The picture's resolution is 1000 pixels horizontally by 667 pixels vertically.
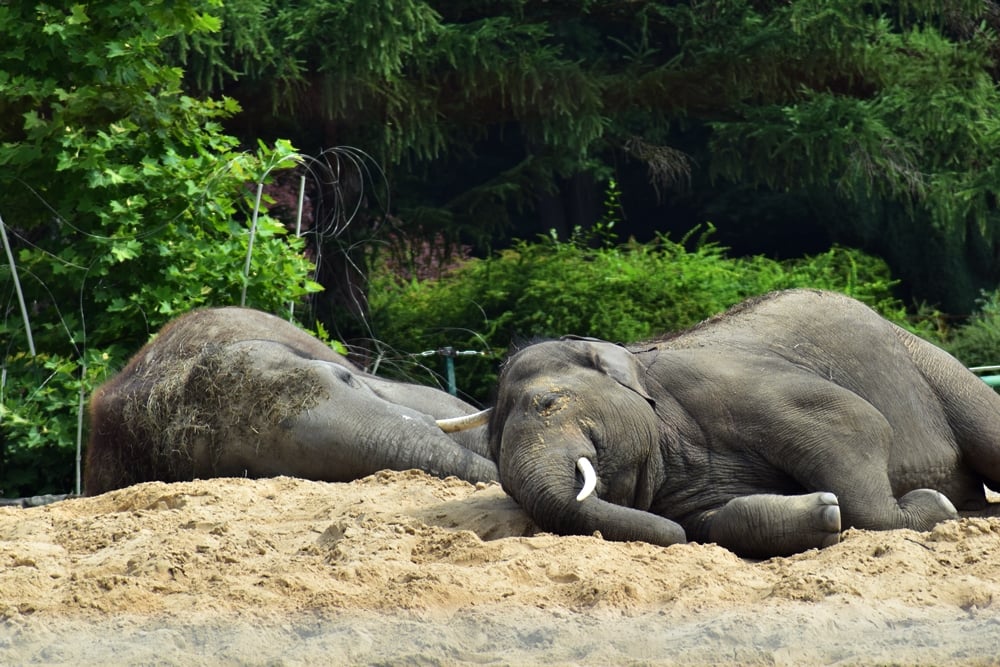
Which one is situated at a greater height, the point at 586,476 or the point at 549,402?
the point at 549,402

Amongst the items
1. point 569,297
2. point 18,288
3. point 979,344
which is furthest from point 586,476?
point 979,344

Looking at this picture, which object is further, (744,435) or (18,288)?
(18,288)

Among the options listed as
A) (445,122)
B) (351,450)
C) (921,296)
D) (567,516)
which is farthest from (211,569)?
(921,296)

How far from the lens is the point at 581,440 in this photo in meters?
5.71

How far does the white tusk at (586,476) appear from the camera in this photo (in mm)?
5484

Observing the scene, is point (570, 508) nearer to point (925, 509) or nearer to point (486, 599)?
point (486, 599)

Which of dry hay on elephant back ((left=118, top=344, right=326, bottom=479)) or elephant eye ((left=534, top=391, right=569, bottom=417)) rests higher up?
elephant eye ((left=534, top=391, right=569, bottom=417))

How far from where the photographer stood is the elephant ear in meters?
6.03

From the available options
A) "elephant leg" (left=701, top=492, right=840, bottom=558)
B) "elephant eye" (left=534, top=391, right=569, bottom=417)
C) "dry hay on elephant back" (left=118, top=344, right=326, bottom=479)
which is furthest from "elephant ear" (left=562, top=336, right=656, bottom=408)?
"dry hay on elephant back" (left=118, top=344, right=326, bottom=479)

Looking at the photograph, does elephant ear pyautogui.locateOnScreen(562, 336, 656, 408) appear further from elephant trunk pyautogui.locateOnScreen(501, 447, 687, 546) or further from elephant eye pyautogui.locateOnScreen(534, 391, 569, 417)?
elephant trunk pyautogui.locateOnScreen(501, 447, 687, 546)

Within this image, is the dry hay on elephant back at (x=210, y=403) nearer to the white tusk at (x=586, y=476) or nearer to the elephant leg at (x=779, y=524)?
the white tusk at (x=586, y=476)

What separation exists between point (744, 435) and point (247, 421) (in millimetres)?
3186

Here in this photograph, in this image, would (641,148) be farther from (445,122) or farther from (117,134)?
(117,134)

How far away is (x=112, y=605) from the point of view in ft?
16.7
